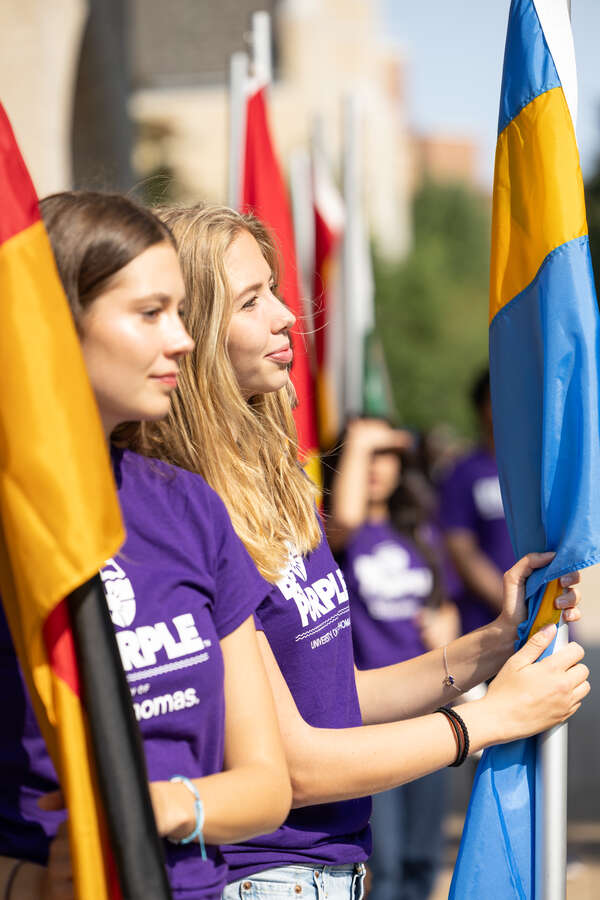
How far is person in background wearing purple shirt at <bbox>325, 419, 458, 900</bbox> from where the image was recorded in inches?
178

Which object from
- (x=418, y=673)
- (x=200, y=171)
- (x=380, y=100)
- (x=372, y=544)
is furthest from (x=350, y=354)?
(x=380, y=100)

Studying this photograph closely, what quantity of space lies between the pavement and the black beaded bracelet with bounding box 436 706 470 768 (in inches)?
129

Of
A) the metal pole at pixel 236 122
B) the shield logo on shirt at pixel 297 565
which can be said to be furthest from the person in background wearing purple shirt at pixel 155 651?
the metal pole at pixel 236 122

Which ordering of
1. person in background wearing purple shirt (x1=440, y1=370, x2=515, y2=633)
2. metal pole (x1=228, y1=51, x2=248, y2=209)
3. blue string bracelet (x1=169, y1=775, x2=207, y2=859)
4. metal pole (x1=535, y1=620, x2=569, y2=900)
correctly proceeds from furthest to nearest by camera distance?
person in background wearing purple shirt (x1=440, y1=370, x2=515, y2=633) → metal pole (x1=228, y1=51, x2=248, y2=209) → metal pole (x1=535, y1=620, x2=569, y2=900) → blue string bracelet (x1=169, y1=775, x2=207, y2=859)

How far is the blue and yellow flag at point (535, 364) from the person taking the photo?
2113 millimetres

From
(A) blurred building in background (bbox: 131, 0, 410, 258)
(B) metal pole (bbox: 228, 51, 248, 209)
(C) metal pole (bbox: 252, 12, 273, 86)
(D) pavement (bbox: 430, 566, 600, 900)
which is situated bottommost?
(D) pavement (bbox: 430, 566, 600, 900)

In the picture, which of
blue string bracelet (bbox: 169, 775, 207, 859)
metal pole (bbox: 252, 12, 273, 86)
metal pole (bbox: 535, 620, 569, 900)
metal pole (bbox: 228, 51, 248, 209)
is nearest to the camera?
blue string bracelet (bbox: 169, 775, 207, 859)

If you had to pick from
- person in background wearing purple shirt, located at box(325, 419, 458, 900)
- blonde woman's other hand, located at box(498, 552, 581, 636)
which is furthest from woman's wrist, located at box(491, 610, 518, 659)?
person in background wearing purple shirt, located at box(325, 419, 458, 900)

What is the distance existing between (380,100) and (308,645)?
2915 inches

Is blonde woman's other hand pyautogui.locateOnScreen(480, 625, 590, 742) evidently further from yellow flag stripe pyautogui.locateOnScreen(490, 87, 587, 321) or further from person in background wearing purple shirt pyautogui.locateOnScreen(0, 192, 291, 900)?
yellow flag stripe pyautogui.locateOnScreen(490, 87, 587, 321)

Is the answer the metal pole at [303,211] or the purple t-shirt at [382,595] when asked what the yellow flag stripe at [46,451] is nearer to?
the purple t-shirt at [382,595]

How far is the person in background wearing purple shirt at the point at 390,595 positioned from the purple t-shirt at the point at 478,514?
0.17 meters

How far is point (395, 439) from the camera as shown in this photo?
5.11 metres

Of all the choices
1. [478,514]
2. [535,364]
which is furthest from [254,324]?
[478,514]
